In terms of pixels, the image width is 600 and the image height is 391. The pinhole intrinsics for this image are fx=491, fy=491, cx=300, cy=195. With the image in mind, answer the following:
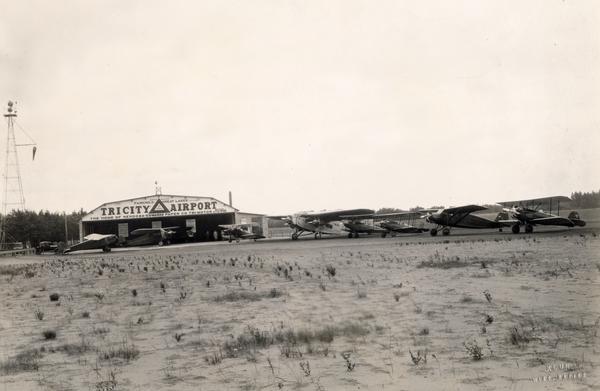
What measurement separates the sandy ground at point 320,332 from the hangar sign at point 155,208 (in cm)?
3952

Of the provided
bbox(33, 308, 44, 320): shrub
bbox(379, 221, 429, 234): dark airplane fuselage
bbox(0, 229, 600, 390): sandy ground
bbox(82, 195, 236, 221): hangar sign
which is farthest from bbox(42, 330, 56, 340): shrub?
bbox(82, 195, 236, 221): hangar sign

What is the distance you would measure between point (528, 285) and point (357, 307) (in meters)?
4.06

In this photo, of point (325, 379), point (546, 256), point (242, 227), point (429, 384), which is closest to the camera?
point (429, 384)

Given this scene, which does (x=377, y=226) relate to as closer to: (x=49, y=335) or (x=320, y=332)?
(x=320, y=332)

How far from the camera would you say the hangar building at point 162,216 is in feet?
172

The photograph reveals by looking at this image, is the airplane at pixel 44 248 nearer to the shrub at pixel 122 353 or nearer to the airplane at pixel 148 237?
the airplane at pixel 148 237

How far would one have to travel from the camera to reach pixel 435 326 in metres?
7.66

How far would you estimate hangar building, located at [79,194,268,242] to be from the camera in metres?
52.6

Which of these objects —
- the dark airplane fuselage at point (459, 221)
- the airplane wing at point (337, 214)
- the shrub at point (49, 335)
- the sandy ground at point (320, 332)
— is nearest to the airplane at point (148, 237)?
the airplane wing at point (337, 214)

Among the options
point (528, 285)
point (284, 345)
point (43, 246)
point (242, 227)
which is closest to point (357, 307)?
point (284, 345)

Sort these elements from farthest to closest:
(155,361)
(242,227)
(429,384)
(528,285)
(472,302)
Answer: (242,227)
(528,285)
(472,302)
(155,361)
(429,384)

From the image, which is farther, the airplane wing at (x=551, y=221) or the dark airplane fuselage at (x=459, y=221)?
the dark airplane fuselage at (x=459, y=221)

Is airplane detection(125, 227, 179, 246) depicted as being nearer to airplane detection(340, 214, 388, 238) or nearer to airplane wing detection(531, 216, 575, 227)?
airplane detection(340, 214, 388, 238)

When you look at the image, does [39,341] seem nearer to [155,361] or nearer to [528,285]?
[155,361]
